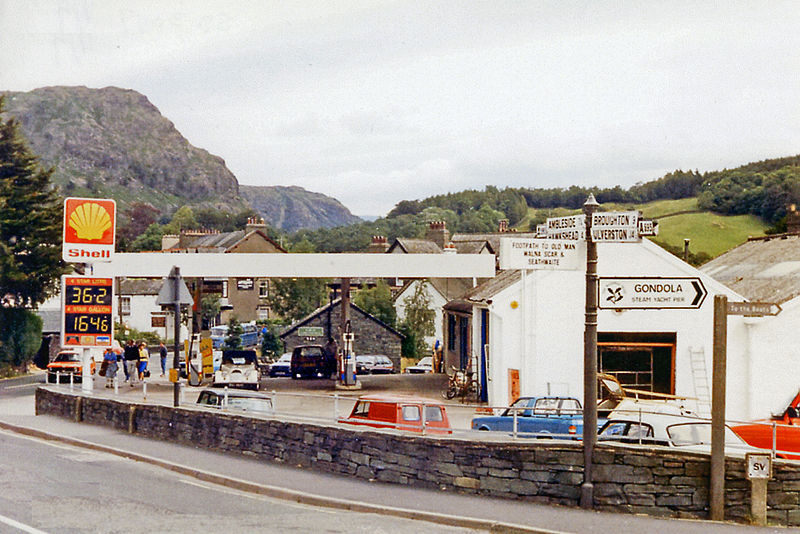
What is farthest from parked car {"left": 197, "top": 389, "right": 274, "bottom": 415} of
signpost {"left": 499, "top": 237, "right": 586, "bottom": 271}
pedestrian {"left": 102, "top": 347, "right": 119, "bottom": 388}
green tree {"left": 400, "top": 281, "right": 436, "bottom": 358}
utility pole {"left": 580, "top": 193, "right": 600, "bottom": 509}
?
green tree {"left": 400, "top": 281, "right": 436, "bottom": 358}

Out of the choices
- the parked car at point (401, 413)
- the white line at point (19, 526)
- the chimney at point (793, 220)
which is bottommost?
the white line at point (19, 526)

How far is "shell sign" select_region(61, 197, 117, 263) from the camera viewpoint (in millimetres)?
27438

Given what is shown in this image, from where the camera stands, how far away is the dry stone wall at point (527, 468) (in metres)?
13.0

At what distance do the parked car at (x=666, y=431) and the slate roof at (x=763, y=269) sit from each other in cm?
1176

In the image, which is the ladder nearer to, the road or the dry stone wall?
the dry stone wall

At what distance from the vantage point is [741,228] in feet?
295

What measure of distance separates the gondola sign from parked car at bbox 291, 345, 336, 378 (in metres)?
30.4

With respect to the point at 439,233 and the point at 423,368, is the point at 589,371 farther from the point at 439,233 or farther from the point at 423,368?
the point at 439,233

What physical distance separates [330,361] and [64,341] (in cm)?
1847

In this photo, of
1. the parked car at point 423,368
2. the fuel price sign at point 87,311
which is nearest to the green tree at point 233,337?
the parked car at point 423,368

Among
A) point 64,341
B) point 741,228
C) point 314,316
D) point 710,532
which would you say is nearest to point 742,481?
point 710,532

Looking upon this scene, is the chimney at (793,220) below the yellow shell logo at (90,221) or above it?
above

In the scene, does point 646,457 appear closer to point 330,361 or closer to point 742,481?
point 742,481

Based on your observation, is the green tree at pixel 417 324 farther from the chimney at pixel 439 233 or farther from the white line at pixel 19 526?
the white line at pixel 19 526
